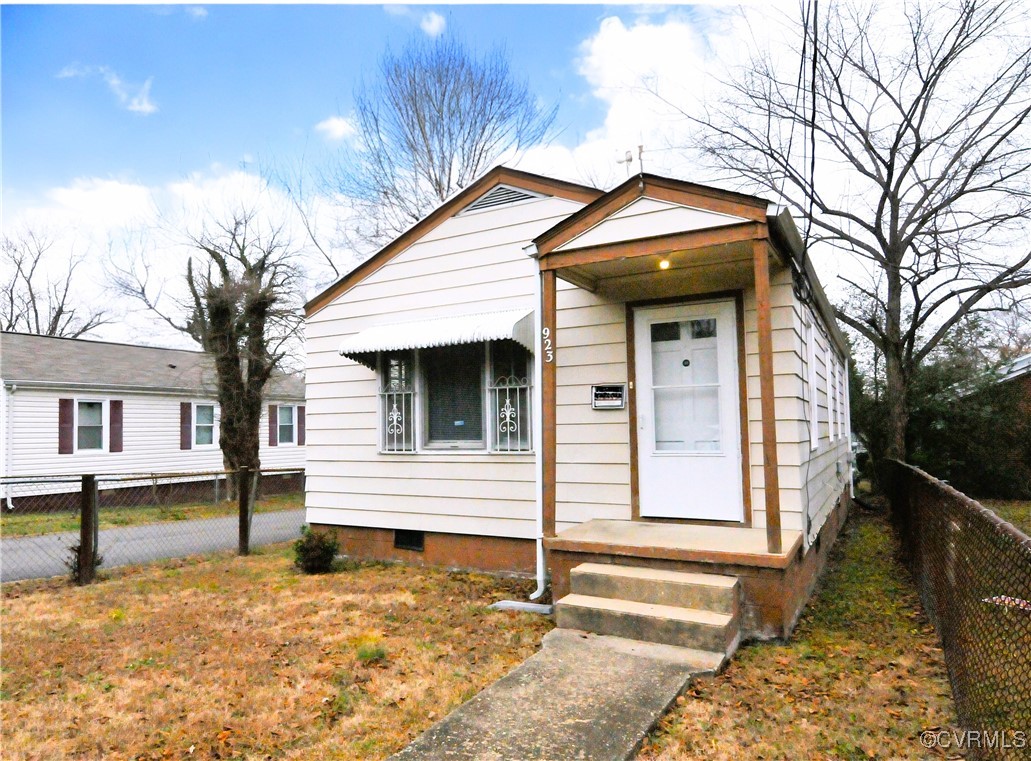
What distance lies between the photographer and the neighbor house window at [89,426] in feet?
46.4

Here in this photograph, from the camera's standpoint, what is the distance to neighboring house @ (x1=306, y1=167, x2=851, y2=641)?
461 cm

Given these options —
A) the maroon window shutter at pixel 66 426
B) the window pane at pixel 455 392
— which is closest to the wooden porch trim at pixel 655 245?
the window pane at pixel 455 392

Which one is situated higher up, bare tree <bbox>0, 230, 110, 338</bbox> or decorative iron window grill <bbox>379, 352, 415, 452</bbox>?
bare tree <bbox>0, 230, 110, 338</bbox>

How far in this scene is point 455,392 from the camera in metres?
6.60

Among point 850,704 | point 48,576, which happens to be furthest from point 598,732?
point 48,576

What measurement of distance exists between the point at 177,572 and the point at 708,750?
6259 mm

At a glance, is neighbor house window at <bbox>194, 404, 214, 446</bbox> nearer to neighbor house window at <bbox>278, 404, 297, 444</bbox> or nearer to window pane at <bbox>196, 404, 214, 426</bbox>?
window pane at <bbox>196, 404, 214, 426</bbox>

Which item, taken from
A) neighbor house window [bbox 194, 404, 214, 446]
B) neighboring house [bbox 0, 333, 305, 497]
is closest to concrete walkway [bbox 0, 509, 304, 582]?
neighboring house [bbox 0, 333, 305, 497]

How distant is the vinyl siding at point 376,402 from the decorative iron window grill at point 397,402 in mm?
122

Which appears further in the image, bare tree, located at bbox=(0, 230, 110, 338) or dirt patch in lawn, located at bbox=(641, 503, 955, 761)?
bare tree, located at bbox=(0, 230, 110, 338)

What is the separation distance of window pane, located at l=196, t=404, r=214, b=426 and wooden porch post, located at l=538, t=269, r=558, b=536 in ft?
47.7

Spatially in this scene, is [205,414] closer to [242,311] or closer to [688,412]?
[242,311]

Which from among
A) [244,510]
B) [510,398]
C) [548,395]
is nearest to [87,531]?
[244,510]

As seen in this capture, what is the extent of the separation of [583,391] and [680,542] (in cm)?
177
